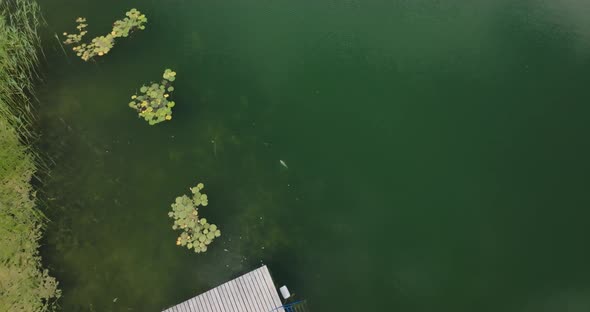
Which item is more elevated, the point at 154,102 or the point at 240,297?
the point at 154,102

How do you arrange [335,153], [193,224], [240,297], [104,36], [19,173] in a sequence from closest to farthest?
[240,297] < [193,224] < [19,173] < [335,153] < [104,36]

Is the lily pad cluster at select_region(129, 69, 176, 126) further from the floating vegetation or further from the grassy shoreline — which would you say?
Answer: the grassy shoreline

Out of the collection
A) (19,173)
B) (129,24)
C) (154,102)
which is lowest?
(19,173)

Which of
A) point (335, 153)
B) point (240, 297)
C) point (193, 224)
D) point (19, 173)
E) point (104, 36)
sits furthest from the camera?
point (104, 36)

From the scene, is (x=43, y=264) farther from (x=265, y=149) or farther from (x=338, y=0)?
(x=338, y=0)

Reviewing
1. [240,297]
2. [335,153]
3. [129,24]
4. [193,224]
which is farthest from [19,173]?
[335,153]

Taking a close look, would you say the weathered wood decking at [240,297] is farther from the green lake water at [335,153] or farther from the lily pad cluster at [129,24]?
the lily pad cluster at [129,24]

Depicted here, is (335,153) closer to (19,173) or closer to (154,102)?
(154,102)

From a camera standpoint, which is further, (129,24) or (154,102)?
(129,24)
